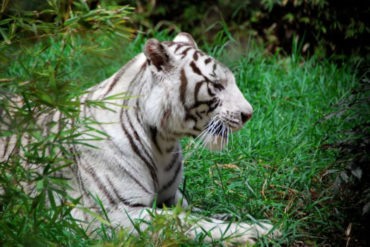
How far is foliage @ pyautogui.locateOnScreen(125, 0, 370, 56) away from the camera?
Answer: 18.2 feet

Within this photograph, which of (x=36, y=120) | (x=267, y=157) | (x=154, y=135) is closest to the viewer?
(x=36, y=120)

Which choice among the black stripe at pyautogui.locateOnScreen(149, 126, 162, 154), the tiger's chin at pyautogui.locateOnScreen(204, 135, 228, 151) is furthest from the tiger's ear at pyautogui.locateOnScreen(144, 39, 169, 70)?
the tiger's chin at pyautogui.locateOnScreen(204, 135, 228, 151)

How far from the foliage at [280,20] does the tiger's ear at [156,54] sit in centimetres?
266

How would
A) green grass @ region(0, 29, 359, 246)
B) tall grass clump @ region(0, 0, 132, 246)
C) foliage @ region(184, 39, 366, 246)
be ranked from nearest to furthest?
tall grass clump @ region(0, 0, 132, 246) → green grass @ region(0, 29, 359, 246) → foliage @ region(184, 39, 366, 246)

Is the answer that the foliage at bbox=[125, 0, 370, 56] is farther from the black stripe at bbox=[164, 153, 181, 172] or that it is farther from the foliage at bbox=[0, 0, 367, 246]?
the black stripe at bbox=[164, 153, 181, 172]

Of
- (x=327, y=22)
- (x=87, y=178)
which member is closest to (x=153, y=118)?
(x=87, y=178)

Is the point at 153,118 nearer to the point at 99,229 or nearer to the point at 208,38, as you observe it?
the point at 99,229

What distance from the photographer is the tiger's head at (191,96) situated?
270cm

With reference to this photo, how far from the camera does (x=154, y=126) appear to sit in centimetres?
277

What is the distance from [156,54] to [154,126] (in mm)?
384

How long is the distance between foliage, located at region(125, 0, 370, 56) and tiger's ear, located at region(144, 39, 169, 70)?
266 cm

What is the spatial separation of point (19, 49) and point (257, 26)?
12.9 ft

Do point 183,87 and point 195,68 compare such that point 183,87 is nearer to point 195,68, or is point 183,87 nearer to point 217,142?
point 195,68

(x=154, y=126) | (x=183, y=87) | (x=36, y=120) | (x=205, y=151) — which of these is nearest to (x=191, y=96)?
(x=183, y=87)
